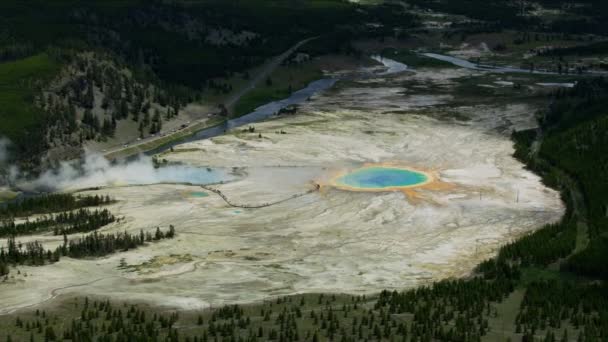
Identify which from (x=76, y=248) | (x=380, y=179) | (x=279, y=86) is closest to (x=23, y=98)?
(x=380, y=179)

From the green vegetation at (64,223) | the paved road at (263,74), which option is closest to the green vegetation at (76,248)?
the green vegetation at (64,223)

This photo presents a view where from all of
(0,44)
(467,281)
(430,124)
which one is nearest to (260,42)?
(0,44)

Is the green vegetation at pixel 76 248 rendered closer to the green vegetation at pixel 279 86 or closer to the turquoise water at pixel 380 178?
the turquoise water at pixel 380 178

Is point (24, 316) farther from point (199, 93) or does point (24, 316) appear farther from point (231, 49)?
point (231, 49)

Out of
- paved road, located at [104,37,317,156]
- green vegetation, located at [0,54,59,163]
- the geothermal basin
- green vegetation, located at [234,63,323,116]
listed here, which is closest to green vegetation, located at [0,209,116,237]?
the geothermal basin

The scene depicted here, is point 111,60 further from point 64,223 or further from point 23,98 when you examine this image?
point 64,223

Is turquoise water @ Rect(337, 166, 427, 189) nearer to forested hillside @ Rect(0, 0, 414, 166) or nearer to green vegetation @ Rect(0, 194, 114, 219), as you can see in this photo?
green vegetation @ Rect(0, 194, 114, 219)

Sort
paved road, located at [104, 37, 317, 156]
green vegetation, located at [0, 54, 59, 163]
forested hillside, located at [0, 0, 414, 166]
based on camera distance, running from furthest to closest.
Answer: paved road, located at [104, 37, 317, 156] < forested hillside, located at [0, 0, 414, 166] < green vegetation, located at [0, 54, 59, 163]
